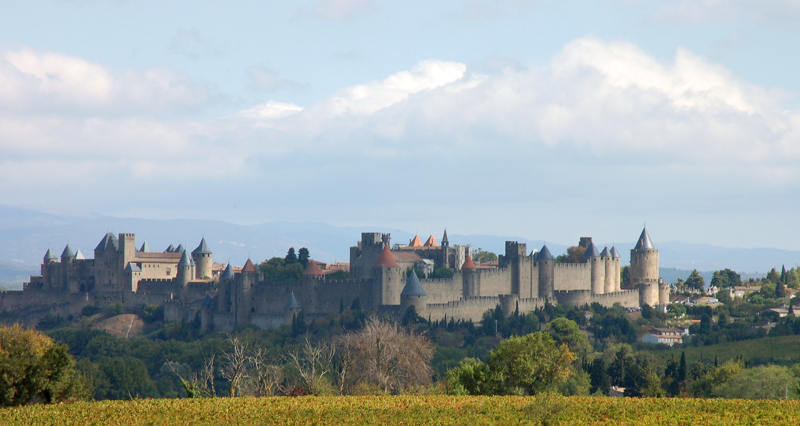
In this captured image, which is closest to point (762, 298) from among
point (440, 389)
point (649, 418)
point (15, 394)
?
point (440, 389)

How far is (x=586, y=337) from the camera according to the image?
7225cm

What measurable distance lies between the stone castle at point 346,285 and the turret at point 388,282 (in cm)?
7

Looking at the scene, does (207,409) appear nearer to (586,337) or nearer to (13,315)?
(586,337)

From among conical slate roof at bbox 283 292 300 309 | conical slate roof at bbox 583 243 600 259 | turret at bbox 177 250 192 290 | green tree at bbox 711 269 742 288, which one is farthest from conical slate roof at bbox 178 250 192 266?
green tree at bbox 711 269 742 288

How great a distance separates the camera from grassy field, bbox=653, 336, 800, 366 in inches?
2621

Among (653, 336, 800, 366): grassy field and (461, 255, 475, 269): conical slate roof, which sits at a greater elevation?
(461, 255, 475, 269): conical slate roof

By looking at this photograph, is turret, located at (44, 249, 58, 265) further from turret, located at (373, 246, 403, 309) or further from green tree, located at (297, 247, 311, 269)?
turret, located at (373, 246, 403, 309)

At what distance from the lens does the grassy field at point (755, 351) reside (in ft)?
218

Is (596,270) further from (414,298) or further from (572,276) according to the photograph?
(414,298)

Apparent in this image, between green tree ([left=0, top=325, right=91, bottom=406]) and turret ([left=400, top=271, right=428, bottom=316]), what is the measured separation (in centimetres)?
3891

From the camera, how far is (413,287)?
250 feet

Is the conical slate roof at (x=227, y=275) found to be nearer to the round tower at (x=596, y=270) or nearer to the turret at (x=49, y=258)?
the turret at (x=49, y=258)

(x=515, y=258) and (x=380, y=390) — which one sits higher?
(x=515, y=258)

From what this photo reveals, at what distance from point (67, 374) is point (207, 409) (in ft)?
22.4
